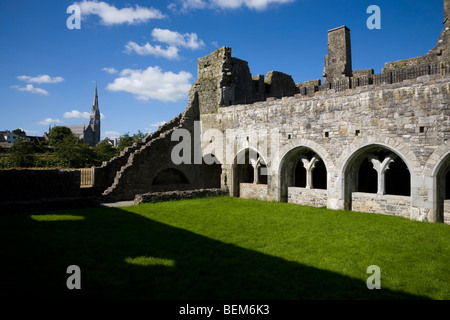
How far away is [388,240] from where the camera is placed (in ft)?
24.0

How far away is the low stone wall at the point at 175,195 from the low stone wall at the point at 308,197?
3.92 metres

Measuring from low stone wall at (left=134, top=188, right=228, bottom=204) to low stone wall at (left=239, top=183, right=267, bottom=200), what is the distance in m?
0.94

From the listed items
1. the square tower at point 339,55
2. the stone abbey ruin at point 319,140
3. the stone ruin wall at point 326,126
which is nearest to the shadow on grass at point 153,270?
the stone abbey ruin at point 319,140

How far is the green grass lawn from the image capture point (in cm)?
450

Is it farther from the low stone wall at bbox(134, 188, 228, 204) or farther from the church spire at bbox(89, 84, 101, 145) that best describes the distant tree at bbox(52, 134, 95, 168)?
the church spire at bbox(89, 84, 101, 145)

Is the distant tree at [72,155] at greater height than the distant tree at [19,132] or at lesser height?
lesser

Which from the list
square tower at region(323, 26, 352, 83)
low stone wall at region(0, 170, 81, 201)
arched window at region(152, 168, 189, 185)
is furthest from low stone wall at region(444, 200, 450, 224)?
low stone wall at region(0, 170, 81, 201)

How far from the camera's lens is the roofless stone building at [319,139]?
9.42 meters

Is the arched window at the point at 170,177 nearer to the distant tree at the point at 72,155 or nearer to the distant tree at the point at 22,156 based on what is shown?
the distant tree at the point at 72,155

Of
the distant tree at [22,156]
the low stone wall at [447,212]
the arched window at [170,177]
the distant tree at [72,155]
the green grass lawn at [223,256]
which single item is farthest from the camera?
the distant tree at [72,155]

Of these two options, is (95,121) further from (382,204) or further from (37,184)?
(382,204)

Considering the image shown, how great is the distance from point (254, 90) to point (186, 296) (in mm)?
15738

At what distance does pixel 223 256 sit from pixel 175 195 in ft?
27.5

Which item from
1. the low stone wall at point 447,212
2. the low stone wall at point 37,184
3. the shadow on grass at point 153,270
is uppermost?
the low stone wall at point 37,184
